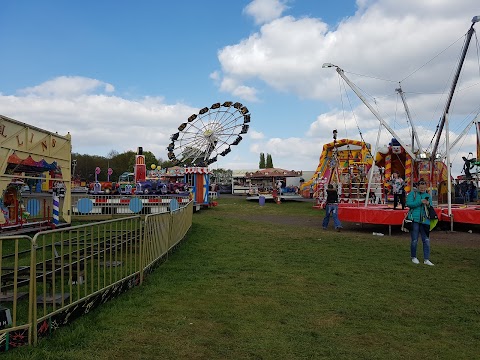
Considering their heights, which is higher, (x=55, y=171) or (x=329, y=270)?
(x=55, y=171)

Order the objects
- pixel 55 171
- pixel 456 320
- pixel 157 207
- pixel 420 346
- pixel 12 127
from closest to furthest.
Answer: pixel 420 346, pixel 456 320, pixel 12 127, pixel 55 171, pixel 157 207

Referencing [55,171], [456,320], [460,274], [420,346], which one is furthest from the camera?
[55,171]

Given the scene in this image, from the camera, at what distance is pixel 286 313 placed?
5320mm

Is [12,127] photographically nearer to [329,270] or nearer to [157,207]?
[329,270]

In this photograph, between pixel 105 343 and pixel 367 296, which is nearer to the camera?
pixel 105 343

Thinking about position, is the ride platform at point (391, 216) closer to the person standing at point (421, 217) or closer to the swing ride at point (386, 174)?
the swing ride at point (386, 174)

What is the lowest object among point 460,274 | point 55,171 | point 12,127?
point 460,274

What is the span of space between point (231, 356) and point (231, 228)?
11.4 m

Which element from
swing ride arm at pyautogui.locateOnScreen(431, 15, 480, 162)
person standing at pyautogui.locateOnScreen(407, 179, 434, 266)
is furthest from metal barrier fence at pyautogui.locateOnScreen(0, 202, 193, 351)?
swing ride arm at pyautogui.locateOnScreen(431, 15, 480, 162)

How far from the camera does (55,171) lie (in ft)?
36.8

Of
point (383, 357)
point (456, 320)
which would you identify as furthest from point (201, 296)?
point (456, 320)

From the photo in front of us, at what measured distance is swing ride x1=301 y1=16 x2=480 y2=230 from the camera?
13992 mm

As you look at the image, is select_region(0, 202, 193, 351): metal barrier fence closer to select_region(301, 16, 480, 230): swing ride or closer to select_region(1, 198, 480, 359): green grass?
select_region(1, 198, 480, 359): green grass

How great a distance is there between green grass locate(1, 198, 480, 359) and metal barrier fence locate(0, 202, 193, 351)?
166 millimetres
